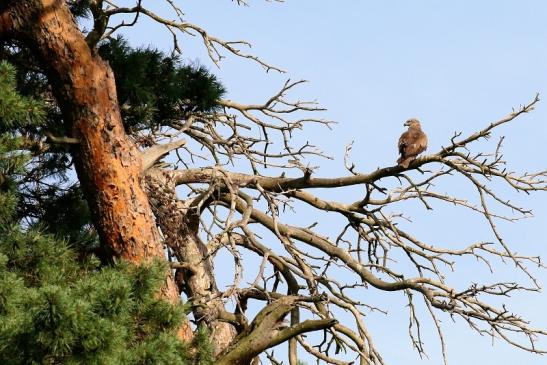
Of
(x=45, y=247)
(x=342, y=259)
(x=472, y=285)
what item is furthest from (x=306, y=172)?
(x=45, y=247)

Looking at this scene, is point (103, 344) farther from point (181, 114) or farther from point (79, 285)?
point (181, 114)

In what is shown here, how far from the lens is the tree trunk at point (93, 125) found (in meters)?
7.94

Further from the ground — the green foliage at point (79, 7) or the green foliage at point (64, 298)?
the green foliage at point (79, 7)

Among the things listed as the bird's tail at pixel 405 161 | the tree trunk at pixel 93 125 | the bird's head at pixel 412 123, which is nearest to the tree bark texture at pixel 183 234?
the tree trunk at pixel 93 125

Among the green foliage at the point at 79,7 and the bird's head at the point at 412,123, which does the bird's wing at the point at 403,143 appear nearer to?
the bird's head at the point at 412,123

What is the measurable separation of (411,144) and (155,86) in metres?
2.18

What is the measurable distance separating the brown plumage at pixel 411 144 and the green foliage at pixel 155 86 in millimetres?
1606

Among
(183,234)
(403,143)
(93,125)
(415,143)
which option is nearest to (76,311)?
(93,125)

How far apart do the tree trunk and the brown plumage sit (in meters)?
2.13

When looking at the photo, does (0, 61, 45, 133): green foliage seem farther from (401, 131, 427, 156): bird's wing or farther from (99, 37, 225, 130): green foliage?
(401, 131, 427, 156): bird's wing

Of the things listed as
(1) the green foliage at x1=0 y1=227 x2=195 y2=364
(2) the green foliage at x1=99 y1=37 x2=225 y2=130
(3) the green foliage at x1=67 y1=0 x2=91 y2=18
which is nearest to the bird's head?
(2) the green foliage at x1=99 y1=37 x2=225 y2=130

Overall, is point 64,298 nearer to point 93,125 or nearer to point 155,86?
Result: point 93,125

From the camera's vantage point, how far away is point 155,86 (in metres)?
9.31

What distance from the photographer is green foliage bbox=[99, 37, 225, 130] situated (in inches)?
354
